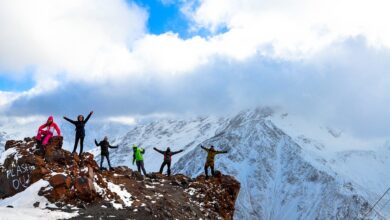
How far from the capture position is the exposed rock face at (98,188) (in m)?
30.0

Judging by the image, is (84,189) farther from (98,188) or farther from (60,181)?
(60,181)

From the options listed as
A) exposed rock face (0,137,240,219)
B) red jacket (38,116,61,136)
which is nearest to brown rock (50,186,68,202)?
exposed rock face (0,137,240,219)

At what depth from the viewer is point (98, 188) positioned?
31.3m

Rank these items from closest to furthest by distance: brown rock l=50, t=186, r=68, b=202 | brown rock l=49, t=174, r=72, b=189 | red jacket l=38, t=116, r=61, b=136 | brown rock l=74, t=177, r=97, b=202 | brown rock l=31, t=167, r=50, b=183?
brown rock l=50, t=186, r=68, b=202 → brown rock l=49, t=174, r=72, b=189 → brown rock l=74, t=177, r=97, b=202 → brown rock l=31, t=167, r=50, b=183 → red jacket l=38, t=116, r=61, b=136

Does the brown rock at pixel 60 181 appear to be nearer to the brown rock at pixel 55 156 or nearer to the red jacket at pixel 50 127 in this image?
the brown rock at pixel 55 156

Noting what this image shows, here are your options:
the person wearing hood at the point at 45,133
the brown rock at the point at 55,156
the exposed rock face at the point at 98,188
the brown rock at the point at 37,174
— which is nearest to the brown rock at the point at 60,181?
the exposed rock face at the point at 98,188

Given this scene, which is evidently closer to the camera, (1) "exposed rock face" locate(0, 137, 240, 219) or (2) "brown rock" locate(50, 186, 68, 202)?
(2) "brown rock" locate(50, 186, 68, 202)

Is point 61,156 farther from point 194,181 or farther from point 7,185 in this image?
point 194,181

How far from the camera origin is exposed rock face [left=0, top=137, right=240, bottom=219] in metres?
30.0

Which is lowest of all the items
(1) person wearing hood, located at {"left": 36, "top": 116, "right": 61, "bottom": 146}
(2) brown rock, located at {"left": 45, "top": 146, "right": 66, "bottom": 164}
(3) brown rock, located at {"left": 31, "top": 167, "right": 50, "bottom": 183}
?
(3) brown rock, located at {"left": 31, "top": 167, "right": 50, "bottom": 183}

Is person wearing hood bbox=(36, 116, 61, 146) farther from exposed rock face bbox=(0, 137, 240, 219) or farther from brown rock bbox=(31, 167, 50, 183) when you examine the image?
brown rock bbox=(31, 167, 50, 183)

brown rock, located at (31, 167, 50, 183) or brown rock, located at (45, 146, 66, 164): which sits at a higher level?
brown rock, located at (45, 146, 66, 164)

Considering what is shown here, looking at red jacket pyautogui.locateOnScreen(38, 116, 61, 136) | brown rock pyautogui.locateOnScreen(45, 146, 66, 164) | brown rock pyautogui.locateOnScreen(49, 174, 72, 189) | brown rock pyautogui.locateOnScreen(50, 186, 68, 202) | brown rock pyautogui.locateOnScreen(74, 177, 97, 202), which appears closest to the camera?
brown rock pyautogui.locateOnScreen(50, 186, 68, 202)

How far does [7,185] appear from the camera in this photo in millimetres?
33000
